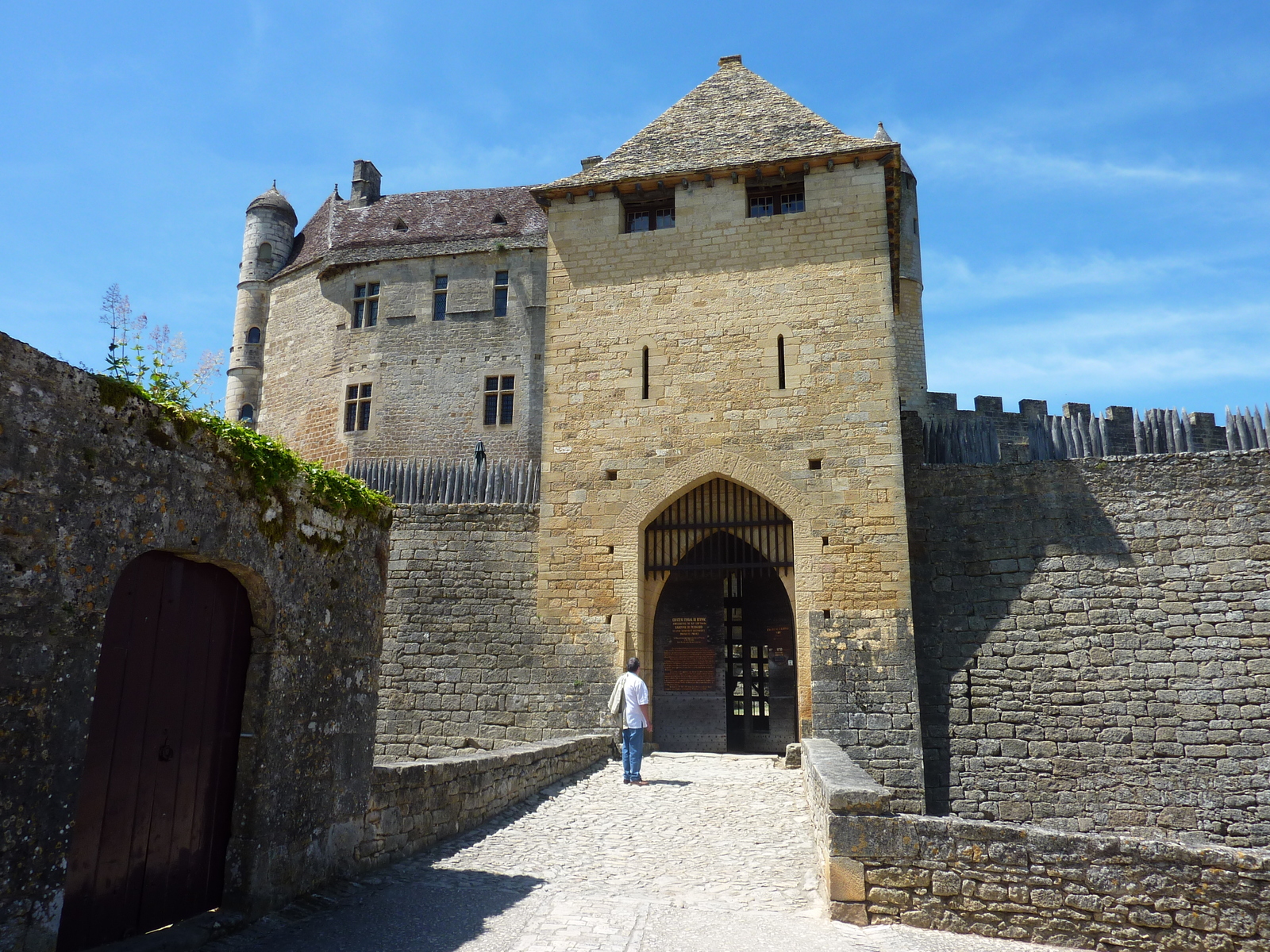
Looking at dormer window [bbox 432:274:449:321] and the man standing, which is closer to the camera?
the man standing

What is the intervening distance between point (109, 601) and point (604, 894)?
3237 millimetres

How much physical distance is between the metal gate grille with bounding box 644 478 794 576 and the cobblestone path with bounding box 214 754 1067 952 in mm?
4445

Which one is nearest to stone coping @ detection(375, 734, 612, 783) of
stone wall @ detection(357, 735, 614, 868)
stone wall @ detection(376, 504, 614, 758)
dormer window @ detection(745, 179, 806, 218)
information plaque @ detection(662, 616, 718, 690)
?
stone wall @ detection(357, 735, 614, 868)

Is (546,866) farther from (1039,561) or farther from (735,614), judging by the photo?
(735,614)

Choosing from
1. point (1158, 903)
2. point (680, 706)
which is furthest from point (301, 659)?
point (680, 706)

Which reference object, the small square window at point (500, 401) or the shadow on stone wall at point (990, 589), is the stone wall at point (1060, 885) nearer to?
the shadow on stone wall at point (990, 589)

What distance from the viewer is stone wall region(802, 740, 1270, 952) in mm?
4379

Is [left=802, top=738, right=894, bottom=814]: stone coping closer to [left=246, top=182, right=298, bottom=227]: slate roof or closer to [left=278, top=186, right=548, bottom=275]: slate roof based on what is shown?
[left=278, top=186, right=548, bottom=275]: slate roof

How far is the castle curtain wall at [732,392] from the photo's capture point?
1155 centimetres

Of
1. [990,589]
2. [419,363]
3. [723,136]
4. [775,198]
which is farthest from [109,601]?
[419,363]

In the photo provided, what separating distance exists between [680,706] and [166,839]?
1105 cm

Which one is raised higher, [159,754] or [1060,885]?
[159,754]

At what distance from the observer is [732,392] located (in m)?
12.5

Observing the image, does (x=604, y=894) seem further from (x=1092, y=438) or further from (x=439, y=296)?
(x=439, y=296)
